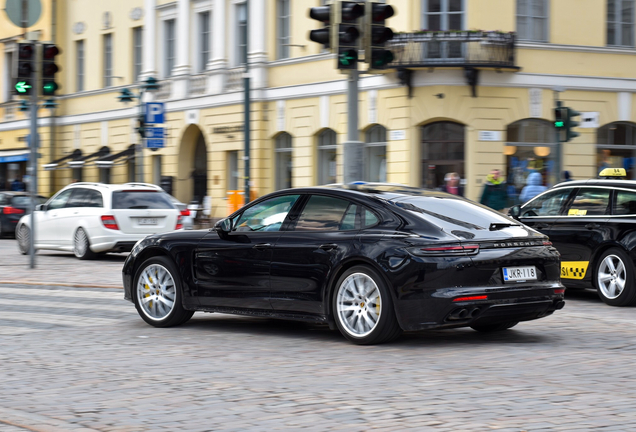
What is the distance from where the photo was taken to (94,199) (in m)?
20.0

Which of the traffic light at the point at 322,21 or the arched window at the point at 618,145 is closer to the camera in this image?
the traffic light at the point at 322,21

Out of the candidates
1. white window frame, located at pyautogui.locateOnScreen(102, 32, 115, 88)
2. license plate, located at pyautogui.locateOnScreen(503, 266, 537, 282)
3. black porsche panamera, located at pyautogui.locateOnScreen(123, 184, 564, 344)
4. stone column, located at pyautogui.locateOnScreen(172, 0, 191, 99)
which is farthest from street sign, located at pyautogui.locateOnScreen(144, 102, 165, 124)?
white window frame, located at pyautogui.locateOnScreen(102, 32, 115, 88)

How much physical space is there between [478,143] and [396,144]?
2.32m

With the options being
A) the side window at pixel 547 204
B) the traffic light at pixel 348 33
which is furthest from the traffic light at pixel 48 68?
the side window at pixel 547 204

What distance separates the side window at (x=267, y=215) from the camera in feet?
29.5

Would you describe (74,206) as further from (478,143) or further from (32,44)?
(478,143)

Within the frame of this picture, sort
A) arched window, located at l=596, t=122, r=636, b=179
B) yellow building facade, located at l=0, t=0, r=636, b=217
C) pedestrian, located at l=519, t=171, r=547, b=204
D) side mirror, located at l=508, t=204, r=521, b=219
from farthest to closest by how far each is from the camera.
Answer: arched window, located at l=596, t=122, r=636, b=179
yellow building facade, located at l=0, t=0, r=636, b=217
pedestrian, located at l=519, t=171, r=547, b=204
side mirror, located at l=508, t=204, r=521, b=219

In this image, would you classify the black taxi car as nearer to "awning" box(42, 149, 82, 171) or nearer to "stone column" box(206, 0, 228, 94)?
"stone column" box(206, 0, 228, 94)

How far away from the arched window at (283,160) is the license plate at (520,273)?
23589mm

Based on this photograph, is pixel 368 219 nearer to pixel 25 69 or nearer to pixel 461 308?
pixel 461 308

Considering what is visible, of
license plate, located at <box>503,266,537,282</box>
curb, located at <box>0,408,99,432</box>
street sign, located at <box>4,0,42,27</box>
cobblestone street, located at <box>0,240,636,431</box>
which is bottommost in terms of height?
curb, located at <box>0,408,99,432</box>

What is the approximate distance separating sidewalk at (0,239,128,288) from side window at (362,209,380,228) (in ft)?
21.6

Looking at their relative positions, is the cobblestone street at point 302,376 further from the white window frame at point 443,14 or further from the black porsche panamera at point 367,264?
the white window frame at point 443,14

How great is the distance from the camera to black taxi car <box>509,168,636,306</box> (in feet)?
38.6
